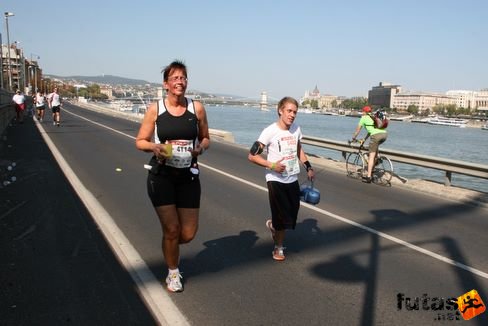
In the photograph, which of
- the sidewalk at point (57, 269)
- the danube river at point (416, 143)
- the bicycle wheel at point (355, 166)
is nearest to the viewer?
the sidewalk at point (57, 269)

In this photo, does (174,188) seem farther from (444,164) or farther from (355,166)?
(355,166)

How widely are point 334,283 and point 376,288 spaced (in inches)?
15.4

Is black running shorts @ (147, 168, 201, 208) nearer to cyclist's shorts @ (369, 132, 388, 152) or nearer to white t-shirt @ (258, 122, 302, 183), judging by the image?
white t-shirt @ (258, 122, 302, 183)

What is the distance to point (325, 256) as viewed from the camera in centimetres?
533

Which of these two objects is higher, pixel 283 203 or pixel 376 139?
pixel 376 139

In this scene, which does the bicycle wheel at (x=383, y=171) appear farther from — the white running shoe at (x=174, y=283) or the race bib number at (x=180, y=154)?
the race bib number at (x=180, y=154)

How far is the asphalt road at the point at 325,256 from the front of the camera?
394cm

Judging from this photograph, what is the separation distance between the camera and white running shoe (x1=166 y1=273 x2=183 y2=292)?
417cm

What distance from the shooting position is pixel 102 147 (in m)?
16.2

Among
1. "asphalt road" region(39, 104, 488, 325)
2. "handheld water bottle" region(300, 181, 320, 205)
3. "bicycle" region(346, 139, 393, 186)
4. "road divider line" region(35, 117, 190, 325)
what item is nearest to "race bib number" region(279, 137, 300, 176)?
"handheld water bottle" region(300, 181, 320, 205)

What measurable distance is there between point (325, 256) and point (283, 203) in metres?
0.84

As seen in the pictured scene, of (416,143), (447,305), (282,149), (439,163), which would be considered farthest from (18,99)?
(416,143)

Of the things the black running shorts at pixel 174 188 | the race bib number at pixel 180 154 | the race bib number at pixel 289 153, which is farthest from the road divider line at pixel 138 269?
the race bib number at pixel 289 153

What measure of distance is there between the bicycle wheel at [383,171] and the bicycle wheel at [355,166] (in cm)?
40
